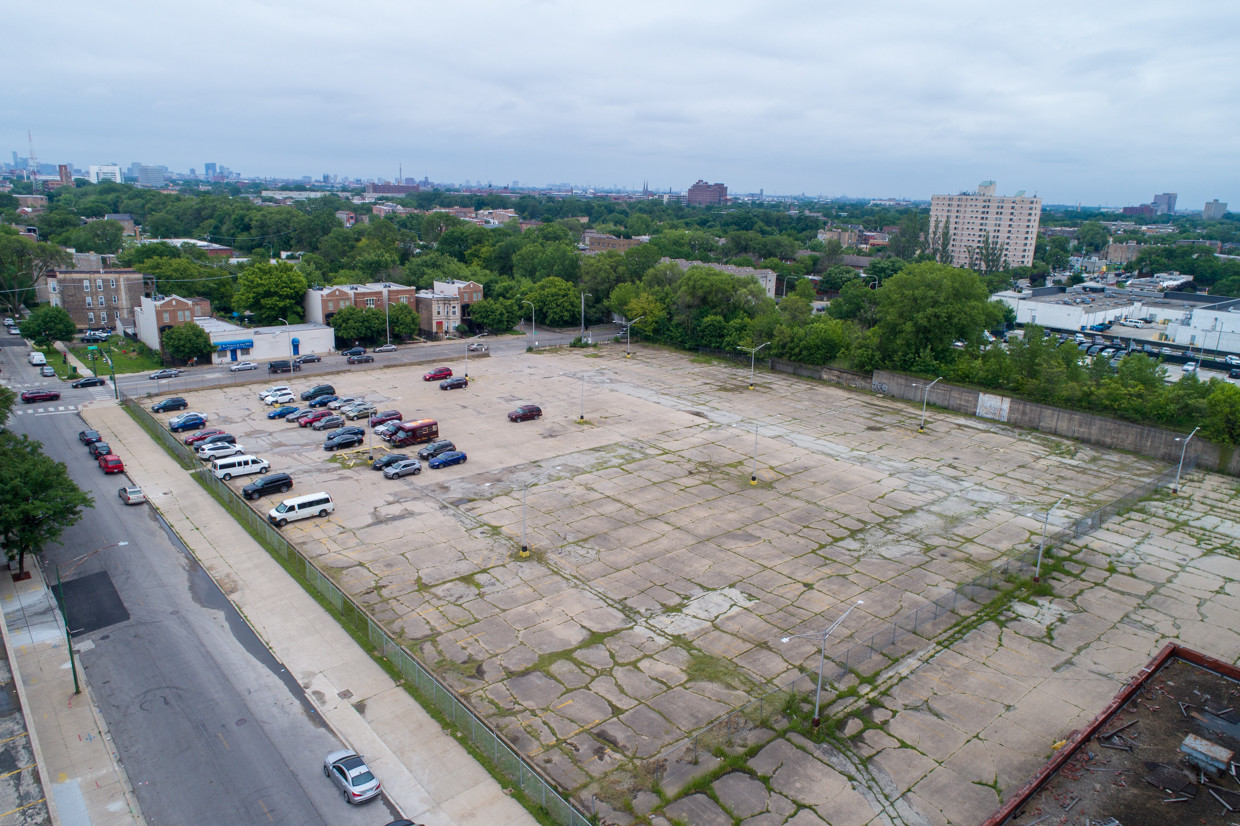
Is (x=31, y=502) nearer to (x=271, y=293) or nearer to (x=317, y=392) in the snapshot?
(x=317, y=392)

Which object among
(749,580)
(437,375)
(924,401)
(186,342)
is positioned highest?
(186,342)

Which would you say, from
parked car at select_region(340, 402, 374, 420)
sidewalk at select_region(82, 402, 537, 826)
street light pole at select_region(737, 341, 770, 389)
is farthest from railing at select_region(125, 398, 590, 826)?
street light pole at select_region(737, 341, 770, 389)

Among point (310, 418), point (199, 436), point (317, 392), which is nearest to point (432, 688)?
point (199, 436)

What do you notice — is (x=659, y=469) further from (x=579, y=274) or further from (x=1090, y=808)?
(x=579, y=274)

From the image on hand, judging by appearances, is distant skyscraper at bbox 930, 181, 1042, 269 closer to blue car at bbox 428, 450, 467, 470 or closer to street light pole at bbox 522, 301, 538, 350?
street light pole at bbox 522, 301, 538, 350

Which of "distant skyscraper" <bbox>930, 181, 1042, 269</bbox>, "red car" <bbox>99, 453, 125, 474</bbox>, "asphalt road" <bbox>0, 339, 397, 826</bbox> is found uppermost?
"distant skyscraper" <bbox>930, 181, 1042, 269</bbox>
